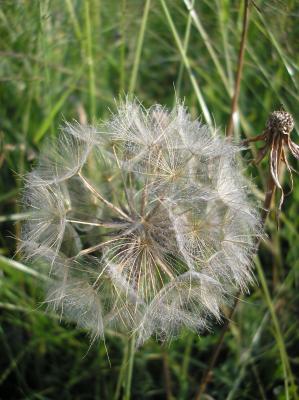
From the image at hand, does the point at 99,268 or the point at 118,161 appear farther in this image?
the point at 118,161

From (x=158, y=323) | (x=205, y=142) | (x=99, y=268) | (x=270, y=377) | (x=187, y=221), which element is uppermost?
(x=205, y=142)

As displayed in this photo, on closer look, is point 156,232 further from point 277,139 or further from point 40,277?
point 40,277

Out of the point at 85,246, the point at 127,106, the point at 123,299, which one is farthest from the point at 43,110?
the point at 123,299

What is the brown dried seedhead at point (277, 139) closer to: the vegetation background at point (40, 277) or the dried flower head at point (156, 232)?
the dried flower head at point (156, 232)

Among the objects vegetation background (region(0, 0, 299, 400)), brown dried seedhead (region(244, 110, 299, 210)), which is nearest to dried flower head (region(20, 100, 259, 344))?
brown dried seedhead (region(244, 110, 299, 210))

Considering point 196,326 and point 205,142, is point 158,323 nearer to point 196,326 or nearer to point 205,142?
point 196,326
